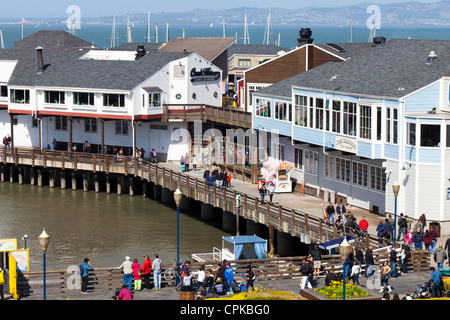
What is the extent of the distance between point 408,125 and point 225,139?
92.9 feet

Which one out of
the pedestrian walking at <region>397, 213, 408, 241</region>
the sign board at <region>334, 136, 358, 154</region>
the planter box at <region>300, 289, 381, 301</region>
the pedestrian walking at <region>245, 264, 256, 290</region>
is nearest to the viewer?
the planter box at <region>300, 289, 381, 301</region>

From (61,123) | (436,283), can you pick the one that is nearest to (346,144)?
(436,283)

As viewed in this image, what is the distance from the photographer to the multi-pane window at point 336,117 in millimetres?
52719

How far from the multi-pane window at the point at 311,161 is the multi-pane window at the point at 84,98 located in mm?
21549

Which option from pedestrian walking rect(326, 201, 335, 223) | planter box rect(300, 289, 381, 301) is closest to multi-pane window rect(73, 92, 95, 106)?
pedestrian walking rect(326, 201, 335, 223)

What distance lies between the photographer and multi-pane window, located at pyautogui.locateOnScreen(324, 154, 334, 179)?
55581 millimetres

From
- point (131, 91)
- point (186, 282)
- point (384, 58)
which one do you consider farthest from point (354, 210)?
point (131, 91)

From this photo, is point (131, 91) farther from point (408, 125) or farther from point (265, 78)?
point (408, 125)

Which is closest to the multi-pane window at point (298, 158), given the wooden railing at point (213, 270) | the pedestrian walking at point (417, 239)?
the pedestrian walking at point (417, 239)

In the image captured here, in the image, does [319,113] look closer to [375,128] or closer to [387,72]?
[387,72]

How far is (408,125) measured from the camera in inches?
1847

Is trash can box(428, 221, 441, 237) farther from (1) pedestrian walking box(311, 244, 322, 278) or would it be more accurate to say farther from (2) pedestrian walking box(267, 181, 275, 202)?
(2) pedestrian walking box(267, 181, 275, 202)

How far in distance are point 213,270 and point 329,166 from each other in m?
19.7

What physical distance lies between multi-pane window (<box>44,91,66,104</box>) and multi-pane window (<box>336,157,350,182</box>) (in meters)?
28.0
